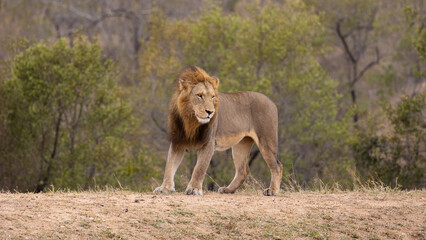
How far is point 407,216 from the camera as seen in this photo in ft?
28.5

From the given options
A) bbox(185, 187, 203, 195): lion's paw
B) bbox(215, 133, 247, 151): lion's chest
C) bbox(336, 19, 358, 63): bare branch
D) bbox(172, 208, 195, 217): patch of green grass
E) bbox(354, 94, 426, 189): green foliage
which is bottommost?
bbox(354, 94, 426, 189): green foliage

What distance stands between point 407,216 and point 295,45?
1815 cm

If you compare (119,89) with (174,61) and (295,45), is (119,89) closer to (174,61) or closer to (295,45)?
(174,61)

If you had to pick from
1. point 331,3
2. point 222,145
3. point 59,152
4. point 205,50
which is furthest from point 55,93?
point 331,3

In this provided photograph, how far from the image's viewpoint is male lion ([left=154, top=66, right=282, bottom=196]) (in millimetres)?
9219

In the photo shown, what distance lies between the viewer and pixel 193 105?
30.3 feet

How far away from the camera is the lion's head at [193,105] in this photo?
915cm

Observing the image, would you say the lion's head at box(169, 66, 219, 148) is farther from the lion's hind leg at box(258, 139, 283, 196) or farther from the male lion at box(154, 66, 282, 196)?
the lion's hind leg at box(258, 139, 283, 196)

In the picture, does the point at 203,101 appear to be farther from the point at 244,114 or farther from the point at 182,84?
the point at 244,114

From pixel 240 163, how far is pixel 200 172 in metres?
1.31

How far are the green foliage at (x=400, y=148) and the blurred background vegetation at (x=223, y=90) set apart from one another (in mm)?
43

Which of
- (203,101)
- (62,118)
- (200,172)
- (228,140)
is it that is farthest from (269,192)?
(62,118)

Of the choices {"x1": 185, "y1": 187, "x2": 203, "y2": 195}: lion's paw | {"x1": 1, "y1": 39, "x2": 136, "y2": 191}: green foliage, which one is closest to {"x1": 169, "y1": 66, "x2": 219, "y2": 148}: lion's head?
{"x1": 185, "y1": 187, "x2": 203, "y2": 195}: lion's paw

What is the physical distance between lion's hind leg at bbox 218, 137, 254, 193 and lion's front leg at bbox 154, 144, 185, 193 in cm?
106
